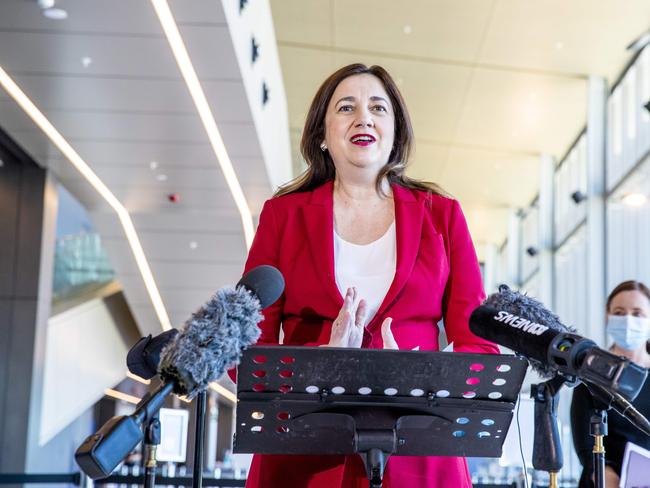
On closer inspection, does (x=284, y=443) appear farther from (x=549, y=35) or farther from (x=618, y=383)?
(x=549, y=35)

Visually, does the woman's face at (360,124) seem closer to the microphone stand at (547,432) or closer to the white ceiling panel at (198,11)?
the microphone stand at (547,432)

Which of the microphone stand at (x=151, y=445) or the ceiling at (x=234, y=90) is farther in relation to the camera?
the ceiling at (x=234, y=90)

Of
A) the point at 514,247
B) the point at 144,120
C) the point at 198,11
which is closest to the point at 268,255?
the point at 198,11

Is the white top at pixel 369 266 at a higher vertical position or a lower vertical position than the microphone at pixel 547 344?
higher

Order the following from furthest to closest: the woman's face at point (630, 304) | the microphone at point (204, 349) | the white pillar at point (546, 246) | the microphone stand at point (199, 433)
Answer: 1. the white pillar at point (546, 246)
2. the woman's face at point (630, 304)
3. the microphone stand at point (199, 433)
4. the microphone at point (204, 349)

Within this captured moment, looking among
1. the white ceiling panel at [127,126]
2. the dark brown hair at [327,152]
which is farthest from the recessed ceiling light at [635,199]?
the dark brown hair at [327,152]

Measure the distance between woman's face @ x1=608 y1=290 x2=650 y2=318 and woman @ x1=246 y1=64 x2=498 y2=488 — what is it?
224cm

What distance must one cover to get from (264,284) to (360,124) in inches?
30.1

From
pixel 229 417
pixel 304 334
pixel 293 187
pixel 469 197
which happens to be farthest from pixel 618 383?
pixel 229 417

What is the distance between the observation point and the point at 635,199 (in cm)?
1148

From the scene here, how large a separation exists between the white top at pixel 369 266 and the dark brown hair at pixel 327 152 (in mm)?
183

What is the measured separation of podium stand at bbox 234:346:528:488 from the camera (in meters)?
1.71

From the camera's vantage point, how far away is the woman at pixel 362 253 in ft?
6.86

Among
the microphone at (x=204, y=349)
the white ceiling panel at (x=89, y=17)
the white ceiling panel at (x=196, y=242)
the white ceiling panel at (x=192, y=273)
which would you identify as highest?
the white ceiling panel at (x=89, y=17)
